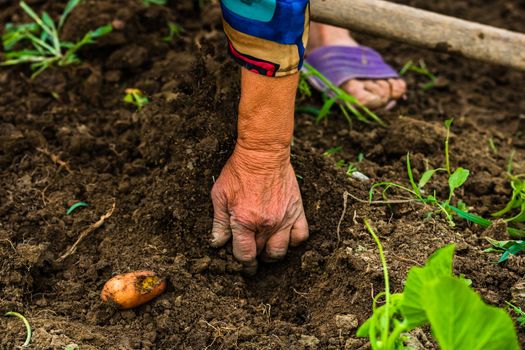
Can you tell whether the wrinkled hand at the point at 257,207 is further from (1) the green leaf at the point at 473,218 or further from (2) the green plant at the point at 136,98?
(2) the green plant at the point at 136,98

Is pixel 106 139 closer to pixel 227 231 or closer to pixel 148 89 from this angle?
pixel 148 89

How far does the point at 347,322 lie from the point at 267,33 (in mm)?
784

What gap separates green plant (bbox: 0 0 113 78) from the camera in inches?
114

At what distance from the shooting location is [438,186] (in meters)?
2.40

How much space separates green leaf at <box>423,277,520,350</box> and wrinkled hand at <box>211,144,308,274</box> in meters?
0.86

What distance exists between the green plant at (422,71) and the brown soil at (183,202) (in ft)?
0.26

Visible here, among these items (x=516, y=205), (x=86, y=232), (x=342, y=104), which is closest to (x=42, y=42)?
(x=86, y=232)

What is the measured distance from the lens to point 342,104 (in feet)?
9.38

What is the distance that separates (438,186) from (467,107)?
0.81 m

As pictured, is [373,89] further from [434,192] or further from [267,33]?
[267,33]

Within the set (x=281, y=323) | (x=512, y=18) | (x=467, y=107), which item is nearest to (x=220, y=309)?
(x=281, y=323)

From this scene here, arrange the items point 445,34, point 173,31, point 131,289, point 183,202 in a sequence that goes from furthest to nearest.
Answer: point 173,31 < point 445,34 < point 183,202 < point 131,289

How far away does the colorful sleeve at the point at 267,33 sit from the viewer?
5.90ft

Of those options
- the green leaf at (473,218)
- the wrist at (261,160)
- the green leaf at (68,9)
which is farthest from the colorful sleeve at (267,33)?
the green leaf at (68,9)
